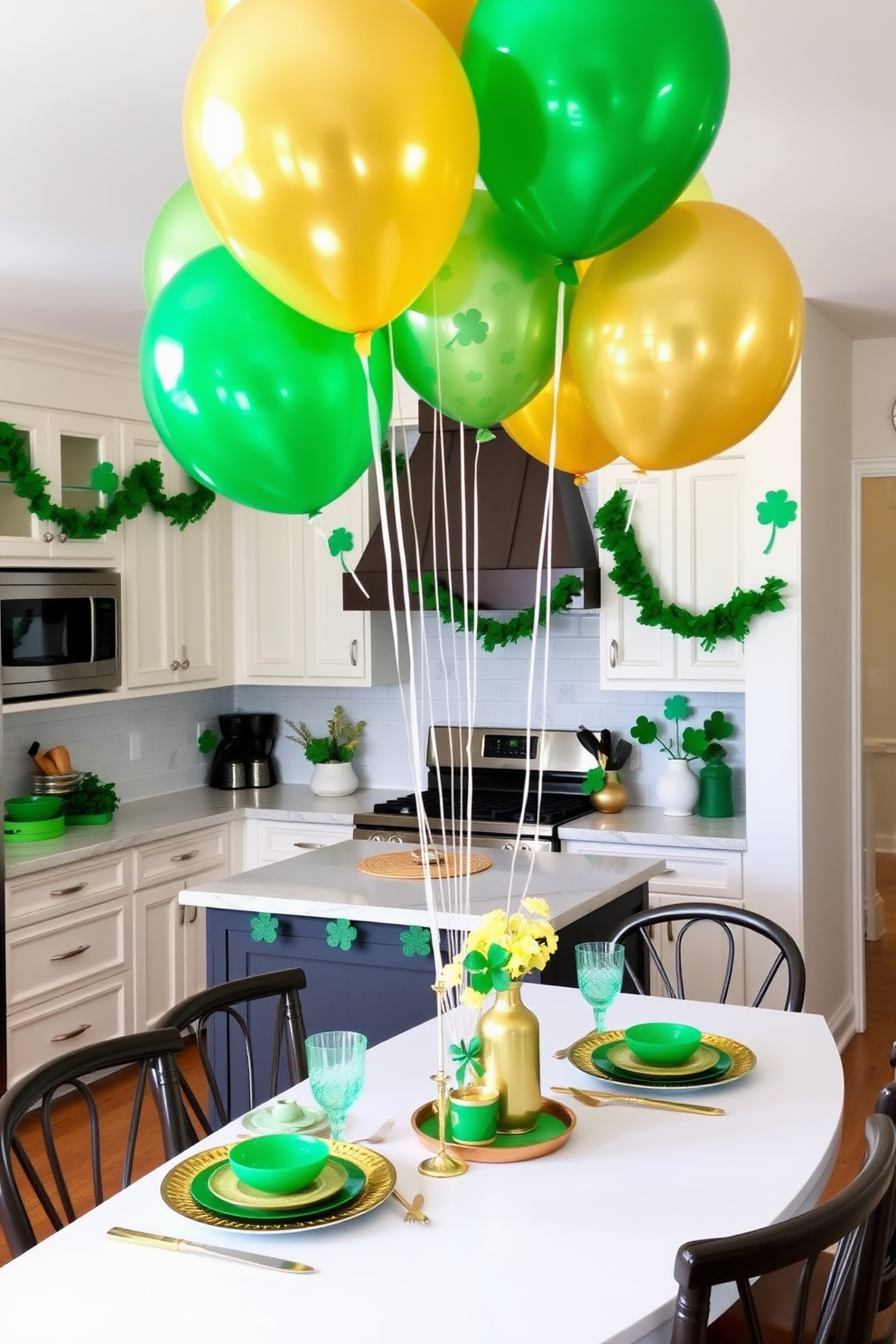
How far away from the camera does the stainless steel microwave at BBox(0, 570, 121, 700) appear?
173 inches

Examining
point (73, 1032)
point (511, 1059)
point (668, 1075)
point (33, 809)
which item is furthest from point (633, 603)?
point (511, 1059)

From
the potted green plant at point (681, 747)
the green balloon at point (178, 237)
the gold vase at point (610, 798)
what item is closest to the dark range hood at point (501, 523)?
the potted green plant at point (681, 747)

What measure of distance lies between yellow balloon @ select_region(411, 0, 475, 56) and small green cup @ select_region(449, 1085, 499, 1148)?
4.60 ft

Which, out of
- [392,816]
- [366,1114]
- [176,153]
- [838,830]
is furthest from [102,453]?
[366,1114]

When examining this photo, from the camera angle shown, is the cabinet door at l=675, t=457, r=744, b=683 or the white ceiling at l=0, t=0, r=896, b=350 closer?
the white ceiling at l=0, t=0, r=896, b=350

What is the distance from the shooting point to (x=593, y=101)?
1489mm

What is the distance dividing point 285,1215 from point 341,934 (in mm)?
1570

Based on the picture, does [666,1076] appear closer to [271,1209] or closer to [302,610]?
[271,1209]

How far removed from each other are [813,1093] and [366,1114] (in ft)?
2.31

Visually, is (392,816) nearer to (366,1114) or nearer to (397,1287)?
(366,1114)

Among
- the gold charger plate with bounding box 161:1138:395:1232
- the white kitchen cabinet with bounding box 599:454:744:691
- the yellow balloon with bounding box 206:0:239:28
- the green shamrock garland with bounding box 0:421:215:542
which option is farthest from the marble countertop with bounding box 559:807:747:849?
the yellow balloon with bounding box 206:0:239:28

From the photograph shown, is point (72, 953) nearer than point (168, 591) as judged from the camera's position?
Yes

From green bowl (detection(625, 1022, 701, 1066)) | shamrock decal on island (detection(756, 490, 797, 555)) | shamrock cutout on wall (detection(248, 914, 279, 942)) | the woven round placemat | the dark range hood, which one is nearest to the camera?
green bowl (detection(625, 1022, 701, 1066))

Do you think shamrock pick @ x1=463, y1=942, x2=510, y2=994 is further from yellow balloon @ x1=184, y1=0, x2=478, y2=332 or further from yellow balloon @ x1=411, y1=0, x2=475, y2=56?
yellow balloon @ x1=411, y1=0, x2=475, y2=56
